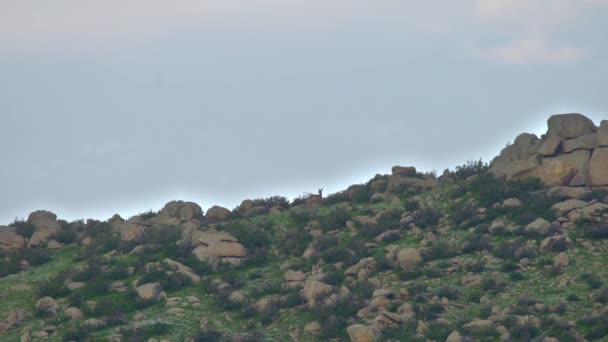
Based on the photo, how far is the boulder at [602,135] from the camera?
4369 cm

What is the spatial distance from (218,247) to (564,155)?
14.2 metres

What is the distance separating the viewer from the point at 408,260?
39062mm

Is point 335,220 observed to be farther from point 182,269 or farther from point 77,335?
point 77,335

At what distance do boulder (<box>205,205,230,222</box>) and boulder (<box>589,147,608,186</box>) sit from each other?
16.6 meters

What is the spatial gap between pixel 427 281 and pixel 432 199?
963 cm

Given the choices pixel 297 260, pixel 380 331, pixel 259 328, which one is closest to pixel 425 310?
pixel 380 331

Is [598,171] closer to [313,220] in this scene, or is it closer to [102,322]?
[313,220]

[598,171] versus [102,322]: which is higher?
[598,171]

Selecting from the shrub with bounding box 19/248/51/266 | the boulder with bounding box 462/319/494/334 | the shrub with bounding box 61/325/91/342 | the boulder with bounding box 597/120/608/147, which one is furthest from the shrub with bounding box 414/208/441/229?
the shrub with bounding box 19/248/51/266

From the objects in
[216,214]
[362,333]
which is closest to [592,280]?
[362,333]

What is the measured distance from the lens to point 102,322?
37.2m

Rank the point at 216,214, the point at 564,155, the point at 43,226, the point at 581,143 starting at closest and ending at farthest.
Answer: the point at 581,143
the point at 564,155
the point at 43,226
the point at 216,214

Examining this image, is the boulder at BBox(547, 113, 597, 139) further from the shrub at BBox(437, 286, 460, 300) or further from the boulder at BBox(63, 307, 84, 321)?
the boulder at BBox(63, 307, 84, 321)

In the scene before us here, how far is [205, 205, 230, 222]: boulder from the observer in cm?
5088
